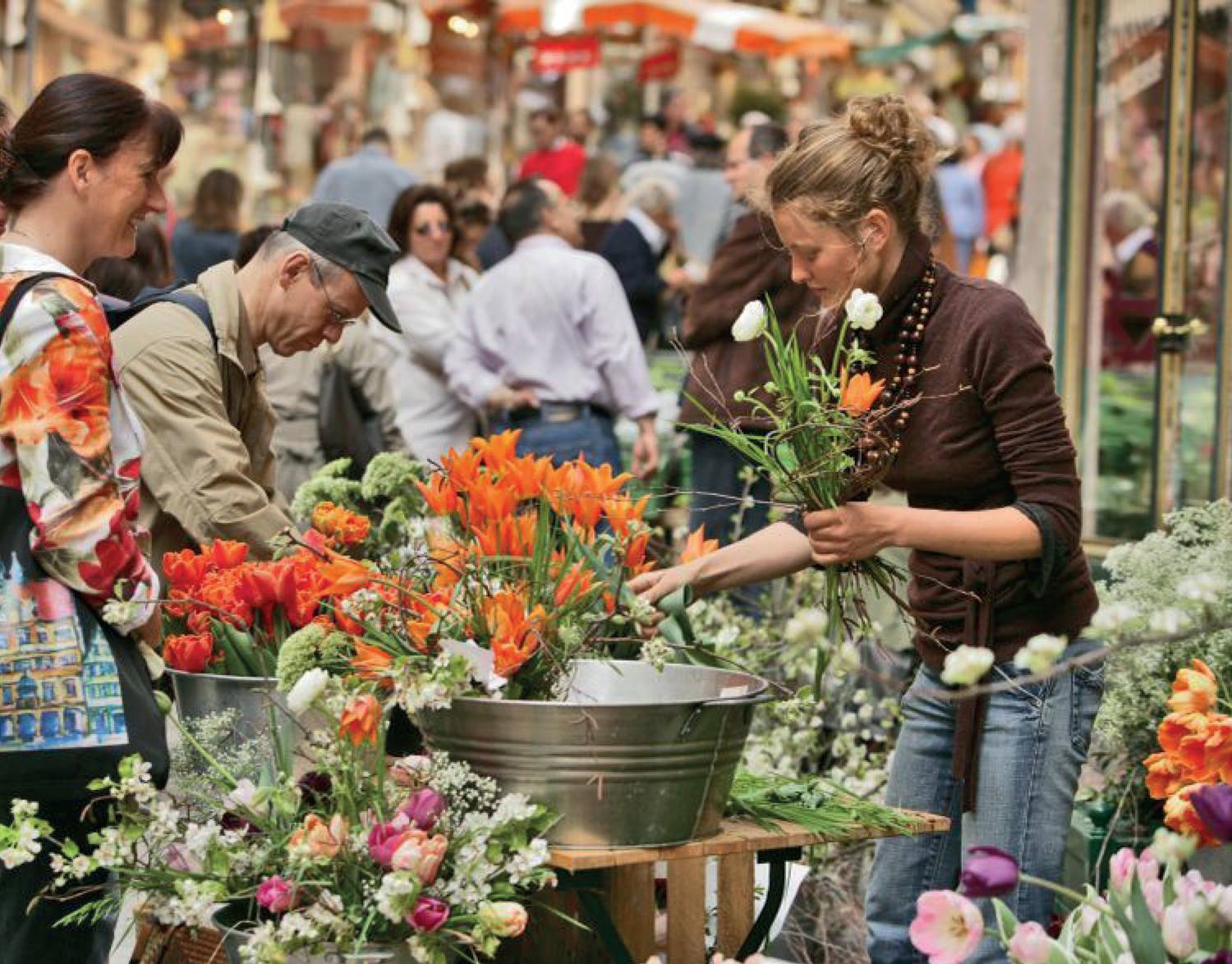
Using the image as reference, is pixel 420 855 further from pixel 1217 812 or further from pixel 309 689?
pixel 1217 812

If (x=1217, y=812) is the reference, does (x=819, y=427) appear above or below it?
above

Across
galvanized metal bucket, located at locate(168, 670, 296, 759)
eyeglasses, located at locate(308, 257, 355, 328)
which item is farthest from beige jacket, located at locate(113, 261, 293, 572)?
galvanized metal bucket, located at locate(168, 670, 296, 759)

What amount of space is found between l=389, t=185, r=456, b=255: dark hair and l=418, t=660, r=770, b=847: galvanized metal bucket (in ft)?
17.6

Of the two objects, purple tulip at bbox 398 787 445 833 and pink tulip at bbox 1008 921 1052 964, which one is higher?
purple tulip at bbox 398 787 445 833

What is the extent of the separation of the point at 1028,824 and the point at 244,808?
4.15ft

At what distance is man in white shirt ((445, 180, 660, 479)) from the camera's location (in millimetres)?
7137

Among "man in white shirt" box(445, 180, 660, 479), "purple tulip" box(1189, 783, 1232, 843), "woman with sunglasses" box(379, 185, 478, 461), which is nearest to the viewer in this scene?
"purple tulip" box(1189, 783, 1232, 843)

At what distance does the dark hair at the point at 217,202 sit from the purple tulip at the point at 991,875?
7342 millimetres

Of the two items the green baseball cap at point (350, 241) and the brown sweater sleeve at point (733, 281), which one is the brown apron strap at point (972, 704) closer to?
the green baseball cap at point (350, 241)

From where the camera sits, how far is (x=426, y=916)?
2541 millimetres

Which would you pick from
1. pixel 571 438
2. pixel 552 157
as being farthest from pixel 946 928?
pixel 552 157

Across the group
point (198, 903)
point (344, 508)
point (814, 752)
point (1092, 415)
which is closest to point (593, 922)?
point (198, 903)

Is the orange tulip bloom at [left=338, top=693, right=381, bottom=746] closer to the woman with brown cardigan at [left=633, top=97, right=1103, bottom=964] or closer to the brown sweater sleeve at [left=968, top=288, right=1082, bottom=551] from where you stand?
the woman with brown cardigan at [left=633, top=97, right=1103, bottom=964]

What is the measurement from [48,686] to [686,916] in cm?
104
